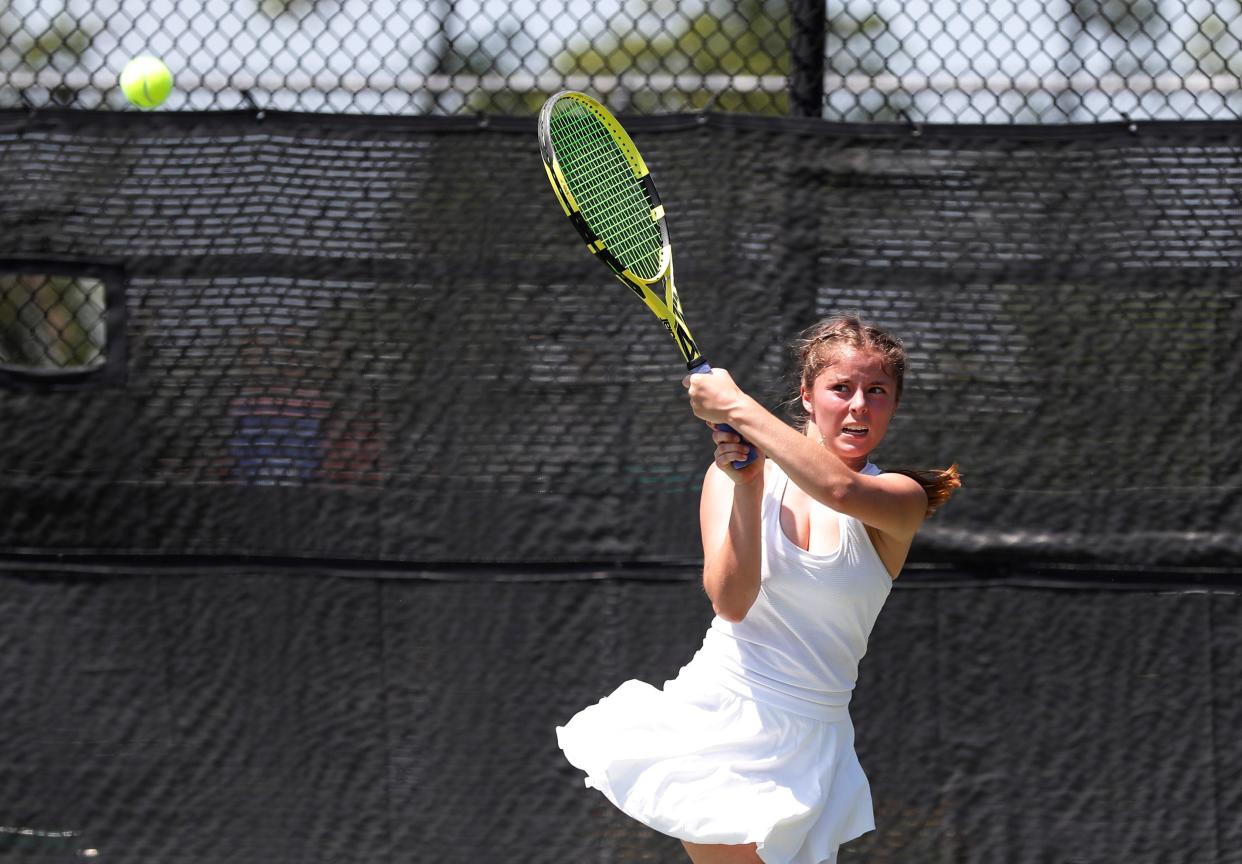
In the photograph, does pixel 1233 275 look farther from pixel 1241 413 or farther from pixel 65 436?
pixel 65 436

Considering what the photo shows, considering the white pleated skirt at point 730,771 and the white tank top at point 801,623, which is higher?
Result: the white tank top at point 801,623

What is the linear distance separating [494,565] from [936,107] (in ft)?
4.61

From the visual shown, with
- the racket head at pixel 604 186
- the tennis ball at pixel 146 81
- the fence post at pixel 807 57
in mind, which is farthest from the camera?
the tennis ball at pixel 146 81

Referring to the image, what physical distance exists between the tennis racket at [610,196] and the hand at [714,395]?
0.14 metres

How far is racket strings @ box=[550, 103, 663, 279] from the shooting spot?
275 centimetres

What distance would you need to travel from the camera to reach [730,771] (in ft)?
8.49

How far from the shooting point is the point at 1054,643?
3.33 meters

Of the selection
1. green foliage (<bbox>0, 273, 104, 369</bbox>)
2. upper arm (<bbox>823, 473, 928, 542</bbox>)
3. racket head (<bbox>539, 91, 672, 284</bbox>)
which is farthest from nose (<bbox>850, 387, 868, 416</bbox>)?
green foliage (<bbox>0, 273, 104, 369</bbox>)

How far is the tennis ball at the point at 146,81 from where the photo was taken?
11.3ft

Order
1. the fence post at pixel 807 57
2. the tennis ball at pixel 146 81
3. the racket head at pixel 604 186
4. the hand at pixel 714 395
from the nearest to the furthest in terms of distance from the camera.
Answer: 1. the hand at pixel 714 395
2. the racket head at pixel 604 186
3. the fence post at pixel 807 57
4. the tennis ball at pixel 146 81

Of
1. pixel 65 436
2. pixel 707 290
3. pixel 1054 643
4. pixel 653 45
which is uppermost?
pixel 653 45

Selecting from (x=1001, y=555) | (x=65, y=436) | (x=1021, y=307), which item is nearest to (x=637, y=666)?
(x=1001, y=555)

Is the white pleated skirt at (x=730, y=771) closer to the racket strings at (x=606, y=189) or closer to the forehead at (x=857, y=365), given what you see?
the forehead at (x=857, y=365)

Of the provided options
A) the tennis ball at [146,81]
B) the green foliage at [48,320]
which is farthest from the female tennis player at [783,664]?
the tennis ball at [146,81]
